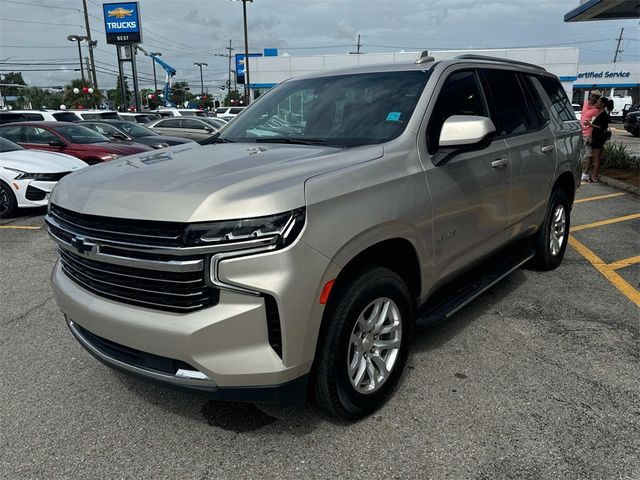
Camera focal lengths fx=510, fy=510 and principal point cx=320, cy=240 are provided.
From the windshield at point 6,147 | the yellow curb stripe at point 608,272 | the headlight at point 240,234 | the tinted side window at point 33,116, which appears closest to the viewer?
the headlight at point 240,234

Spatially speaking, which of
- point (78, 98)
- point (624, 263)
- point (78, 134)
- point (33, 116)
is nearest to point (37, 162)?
point (78, 134)

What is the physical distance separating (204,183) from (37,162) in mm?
7553

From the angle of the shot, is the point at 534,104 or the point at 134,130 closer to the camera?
the point at 534,104

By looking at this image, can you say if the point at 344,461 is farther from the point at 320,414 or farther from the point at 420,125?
the point at 420,125

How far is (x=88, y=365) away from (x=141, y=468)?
49.7 inches

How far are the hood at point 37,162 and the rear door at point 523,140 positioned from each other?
714 cm

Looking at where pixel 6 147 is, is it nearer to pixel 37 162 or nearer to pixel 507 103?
pixel 37 162

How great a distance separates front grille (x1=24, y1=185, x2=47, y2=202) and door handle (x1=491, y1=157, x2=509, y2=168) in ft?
24.3

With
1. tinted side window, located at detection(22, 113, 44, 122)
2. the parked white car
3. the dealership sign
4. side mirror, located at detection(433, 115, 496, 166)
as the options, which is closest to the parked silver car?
tinted side window, located at detection(22, 113, 44, 122)

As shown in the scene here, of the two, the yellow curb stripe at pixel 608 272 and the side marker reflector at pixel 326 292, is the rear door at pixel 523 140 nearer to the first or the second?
the yellow curb stripe at pixel 608 272

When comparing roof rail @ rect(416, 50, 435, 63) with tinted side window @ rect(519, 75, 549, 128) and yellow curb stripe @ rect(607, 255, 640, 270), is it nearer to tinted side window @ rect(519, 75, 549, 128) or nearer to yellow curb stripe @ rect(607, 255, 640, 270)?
tinted side window @ rect(519, 75, 549, 128)

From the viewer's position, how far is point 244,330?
7.22 ft

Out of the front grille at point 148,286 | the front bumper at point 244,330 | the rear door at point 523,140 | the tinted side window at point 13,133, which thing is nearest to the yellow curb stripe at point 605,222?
the rear door at point 523,140

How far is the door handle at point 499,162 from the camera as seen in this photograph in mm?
3676
